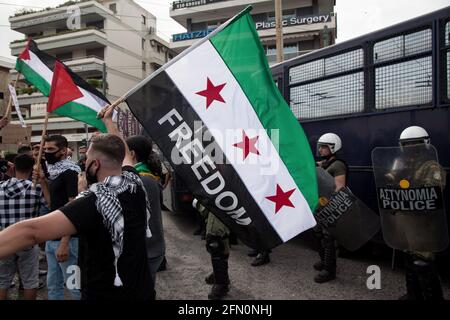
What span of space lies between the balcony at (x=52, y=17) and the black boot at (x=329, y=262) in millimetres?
36451

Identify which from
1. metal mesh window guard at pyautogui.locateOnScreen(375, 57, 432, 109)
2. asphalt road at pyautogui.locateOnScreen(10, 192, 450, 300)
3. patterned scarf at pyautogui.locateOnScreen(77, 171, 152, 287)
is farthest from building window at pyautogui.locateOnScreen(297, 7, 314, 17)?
patterned scarf at pyautogui.locateOnScreen(77, 171, 152, 287)

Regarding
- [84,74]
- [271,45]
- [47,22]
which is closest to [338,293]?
[271,45]

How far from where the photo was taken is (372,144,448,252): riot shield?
3.46 meters

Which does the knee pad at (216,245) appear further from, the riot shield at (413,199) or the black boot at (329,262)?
the riot shield at (413,199)

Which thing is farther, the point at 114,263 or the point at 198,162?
the point at 198,162

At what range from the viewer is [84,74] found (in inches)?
1364

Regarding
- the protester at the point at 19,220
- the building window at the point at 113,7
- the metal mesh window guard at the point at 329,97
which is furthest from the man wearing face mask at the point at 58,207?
the building window at the point at 113,7

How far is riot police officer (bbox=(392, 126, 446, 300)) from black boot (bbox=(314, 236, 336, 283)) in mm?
944

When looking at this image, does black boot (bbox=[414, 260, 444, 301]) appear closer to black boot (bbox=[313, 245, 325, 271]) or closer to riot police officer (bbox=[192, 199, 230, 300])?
black boot (bbox=[313, 245, 325, 271])

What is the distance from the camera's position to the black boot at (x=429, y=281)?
333cm

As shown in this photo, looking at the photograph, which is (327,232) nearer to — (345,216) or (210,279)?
(345,216)

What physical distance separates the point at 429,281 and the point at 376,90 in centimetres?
242
